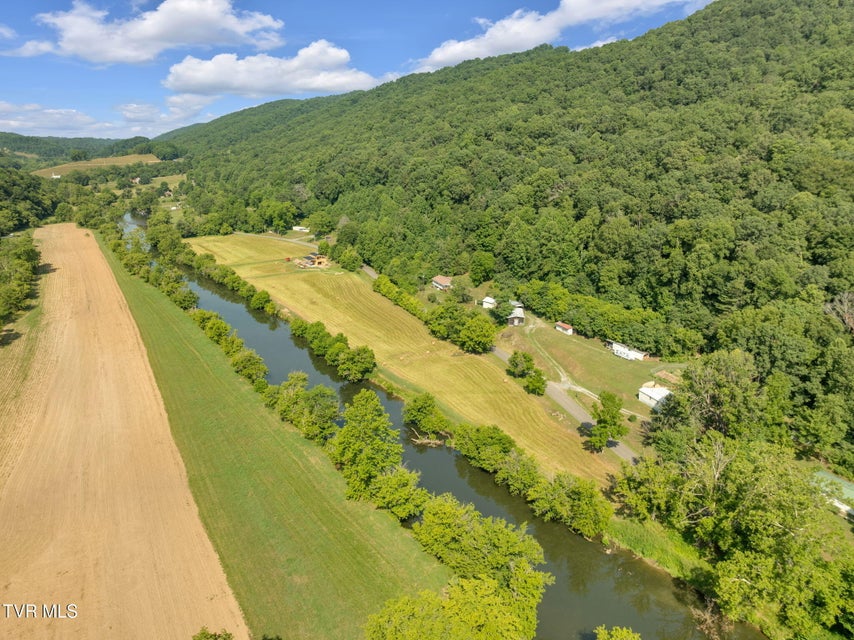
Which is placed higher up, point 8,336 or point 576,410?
point 8,336

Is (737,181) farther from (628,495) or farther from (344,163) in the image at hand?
(344,163)

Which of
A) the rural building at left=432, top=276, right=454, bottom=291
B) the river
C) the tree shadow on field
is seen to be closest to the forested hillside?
the rural building at left=432, top=276, right=454, bottom=291

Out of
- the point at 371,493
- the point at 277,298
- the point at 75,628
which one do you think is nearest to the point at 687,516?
the point at 371,493

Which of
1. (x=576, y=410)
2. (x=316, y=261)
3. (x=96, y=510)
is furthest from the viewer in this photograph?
(x=316, y=261)

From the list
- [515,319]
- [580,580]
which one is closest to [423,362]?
[515,319]

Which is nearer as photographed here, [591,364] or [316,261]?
[591,364]

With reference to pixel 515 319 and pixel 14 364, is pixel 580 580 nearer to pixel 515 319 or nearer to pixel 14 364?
pixel 515 319
